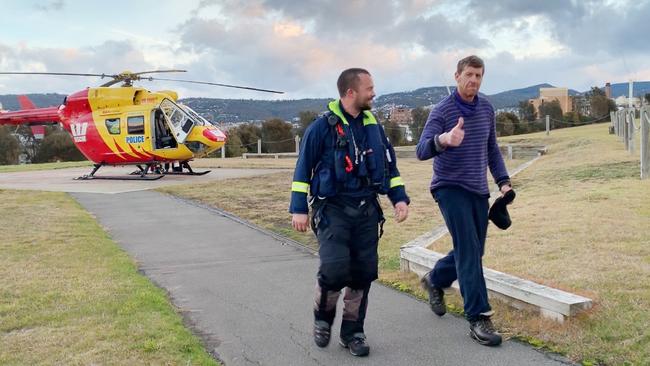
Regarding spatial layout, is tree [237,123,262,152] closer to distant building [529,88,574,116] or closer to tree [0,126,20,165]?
tree [0,126,20,165]

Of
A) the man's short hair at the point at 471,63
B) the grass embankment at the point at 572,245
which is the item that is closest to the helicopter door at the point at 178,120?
the grass embankment at the point at 572,245

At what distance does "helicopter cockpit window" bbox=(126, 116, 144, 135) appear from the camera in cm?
1978

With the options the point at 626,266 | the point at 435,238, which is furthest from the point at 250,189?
the point at 626,266

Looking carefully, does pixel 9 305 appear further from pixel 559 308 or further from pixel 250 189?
pixel 250 189

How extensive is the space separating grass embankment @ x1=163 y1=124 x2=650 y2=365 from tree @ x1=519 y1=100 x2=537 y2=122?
44.1 meters

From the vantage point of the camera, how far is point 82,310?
5.11m

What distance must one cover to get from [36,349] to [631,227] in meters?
6.59

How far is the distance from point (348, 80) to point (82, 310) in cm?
307

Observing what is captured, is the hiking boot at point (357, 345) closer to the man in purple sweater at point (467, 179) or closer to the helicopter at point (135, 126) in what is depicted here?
the man in purple sweater at point (467, 179)

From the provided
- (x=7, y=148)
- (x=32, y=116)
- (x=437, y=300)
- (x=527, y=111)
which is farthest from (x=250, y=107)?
(x=437, y=300)

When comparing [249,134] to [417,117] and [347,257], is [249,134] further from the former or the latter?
[347,257]

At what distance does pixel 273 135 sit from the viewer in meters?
55.7

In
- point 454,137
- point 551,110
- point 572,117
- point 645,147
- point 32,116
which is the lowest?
point 645,147

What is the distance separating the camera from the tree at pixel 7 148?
56.1 meters
